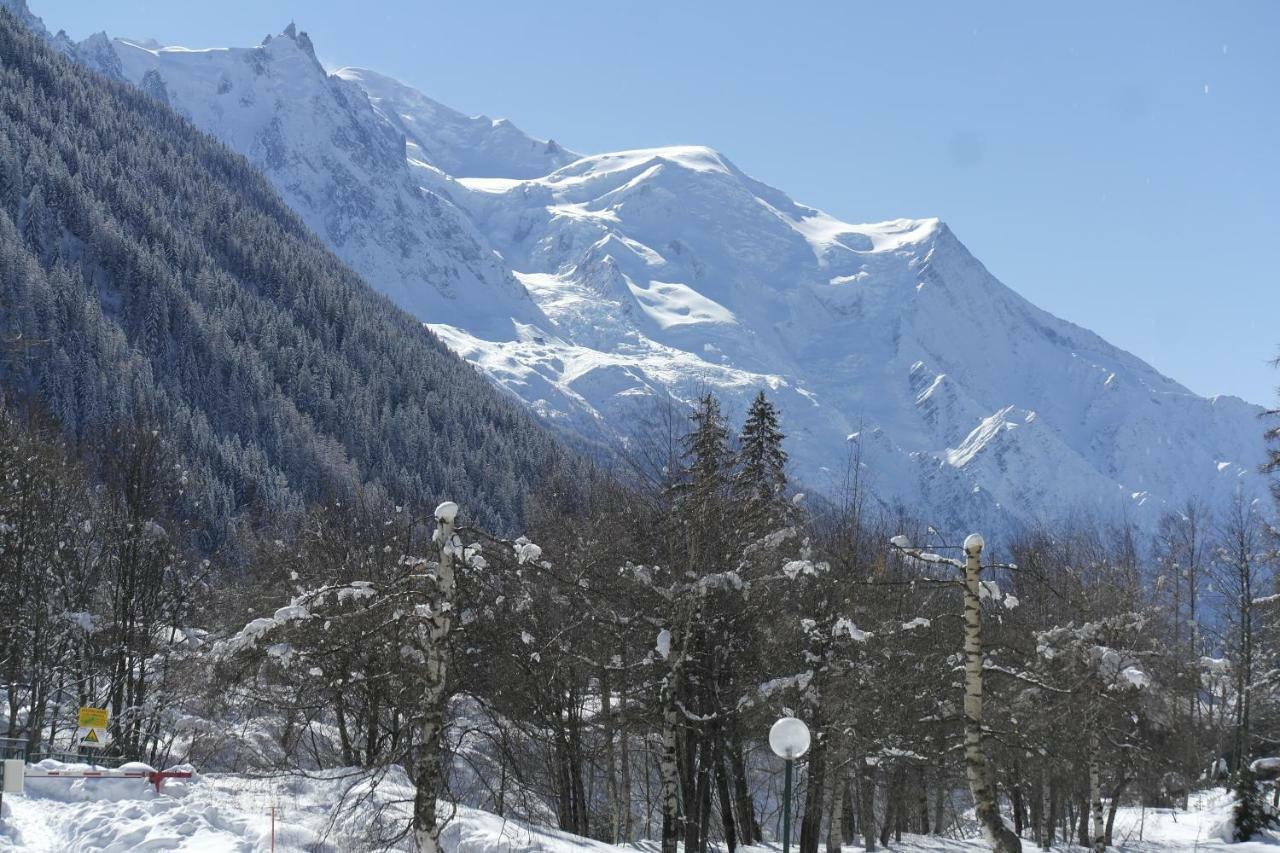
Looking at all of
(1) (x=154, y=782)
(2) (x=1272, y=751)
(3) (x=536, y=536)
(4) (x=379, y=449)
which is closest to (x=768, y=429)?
(3) (x=536, y=536)

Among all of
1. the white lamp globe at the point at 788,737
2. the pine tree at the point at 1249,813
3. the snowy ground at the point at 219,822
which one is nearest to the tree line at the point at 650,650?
the snowy ground at the point at 219,822

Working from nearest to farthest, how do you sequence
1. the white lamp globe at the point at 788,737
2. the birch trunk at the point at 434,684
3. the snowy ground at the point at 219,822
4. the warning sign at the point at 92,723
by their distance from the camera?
the birch trunk at the point at 434,684 < the white lamp globe at the point at 788,737 < the snowy ground at the point at 219,822 < the warning sign at the point at 92,723

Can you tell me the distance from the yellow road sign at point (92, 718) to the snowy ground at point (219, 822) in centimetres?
474

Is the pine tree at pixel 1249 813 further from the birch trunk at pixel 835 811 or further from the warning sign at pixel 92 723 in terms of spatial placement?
the warning sign at pixel 92 723

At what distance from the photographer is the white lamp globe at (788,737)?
16.5 meters

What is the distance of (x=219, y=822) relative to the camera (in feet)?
68.7

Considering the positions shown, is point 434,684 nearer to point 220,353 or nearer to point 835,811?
point 835,811

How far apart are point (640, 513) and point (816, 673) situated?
18.7ft

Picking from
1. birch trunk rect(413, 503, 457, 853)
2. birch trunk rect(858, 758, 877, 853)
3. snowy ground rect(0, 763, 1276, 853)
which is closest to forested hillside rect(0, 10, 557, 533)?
birch trunk rect(858, 758, 877, 853)

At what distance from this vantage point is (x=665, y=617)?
2242 cm

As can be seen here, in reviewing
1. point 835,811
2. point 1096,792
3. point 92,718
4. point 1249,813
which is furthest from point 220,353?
point 1096,792

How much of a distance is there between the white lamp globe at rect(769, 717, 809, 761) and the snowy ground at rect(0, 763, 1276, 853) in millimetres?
4747

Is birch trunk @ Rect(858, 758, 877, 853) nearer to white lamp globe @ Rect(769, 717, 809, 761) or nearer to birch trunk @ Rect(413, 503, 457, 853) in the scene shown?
white lamp globe @ Rect(769, 717, 809, 761)

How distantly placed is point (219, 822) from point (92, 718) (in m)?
9.45
